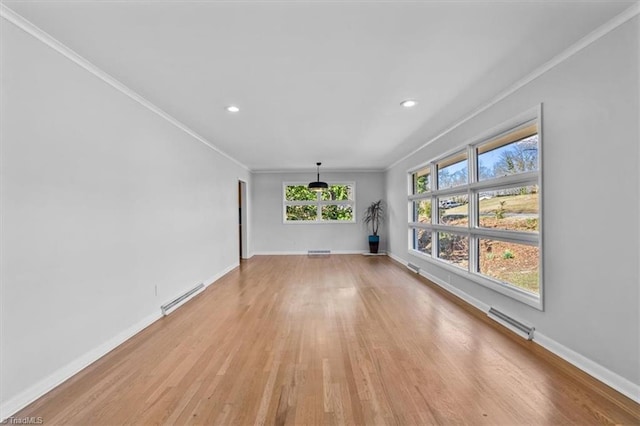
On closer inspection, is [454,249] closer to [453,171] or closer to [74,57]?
[453,171]

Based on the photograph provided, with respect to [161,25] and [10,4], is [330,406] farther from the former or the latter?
[10,4]

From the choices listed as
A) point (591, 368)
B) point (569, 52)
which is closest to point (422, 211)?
point (569, 52)

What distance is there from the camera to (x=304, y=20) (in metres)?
1.77

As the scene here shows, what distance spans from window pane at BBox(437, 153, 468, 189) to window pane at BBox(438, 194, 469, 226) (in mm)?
230

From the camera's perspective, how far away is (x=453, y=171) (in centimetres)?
440

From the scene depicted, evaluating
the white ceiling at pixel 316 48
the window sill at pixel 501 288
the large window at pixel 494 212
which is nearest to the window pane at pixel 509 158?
the large window at pixel 494 212

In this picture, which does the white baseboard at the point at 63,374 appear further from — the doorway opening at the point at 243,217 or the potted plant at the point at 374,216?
the potted plant at the point at 374,216

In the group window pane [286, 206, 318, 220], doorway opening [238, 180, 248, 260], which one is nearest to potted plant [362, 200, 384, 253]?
window pane [286, 206, 318, 220]

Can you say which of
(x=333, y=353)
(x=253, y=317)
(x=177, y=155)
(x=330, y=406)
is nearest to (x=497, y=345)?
(x=333, y=353)

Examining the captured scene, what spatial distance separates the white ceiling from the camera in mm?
1696

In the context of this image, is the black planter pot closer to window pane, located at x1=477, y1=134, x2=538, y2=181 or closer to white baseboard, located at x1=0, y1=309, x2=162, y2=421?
window pane, located at x1=477, y1=134, x2=538, y2=181

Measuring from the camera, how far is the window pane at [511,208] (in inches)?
106

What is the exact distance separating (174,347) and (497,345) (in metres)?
3.01

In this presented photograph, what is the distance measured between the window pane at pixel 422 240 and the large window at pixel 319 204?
2597 mm
